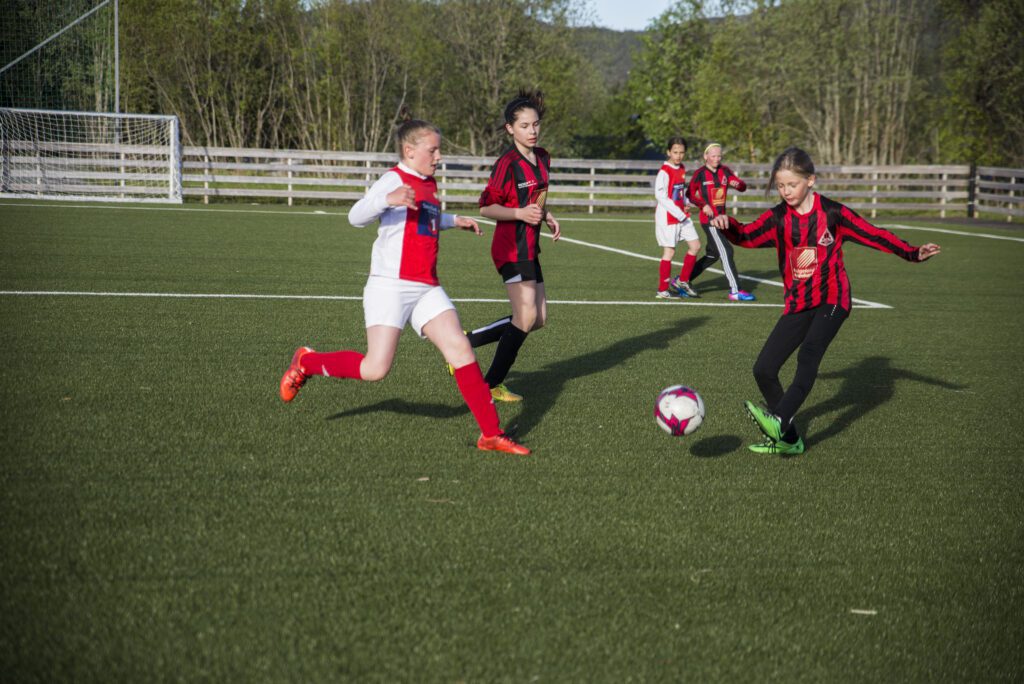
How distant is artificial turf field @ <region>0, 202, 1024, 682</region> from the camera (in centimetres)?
305

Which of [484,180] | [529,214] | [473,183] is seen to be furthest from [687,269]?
[484,180]

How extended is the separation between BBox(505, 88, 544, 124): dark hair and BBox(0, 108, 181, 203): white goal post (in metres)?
21.2

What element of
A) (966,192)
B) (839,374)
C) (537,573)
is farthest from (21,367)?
(966,192)

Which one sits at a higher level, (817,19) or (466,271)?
(817,19)

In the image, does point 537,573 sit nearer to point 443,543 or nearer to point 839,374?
point 443,543

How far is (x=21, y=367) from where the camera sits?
6605 millimetres

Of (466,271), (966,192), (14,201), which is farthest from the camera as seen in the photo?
(966,192)

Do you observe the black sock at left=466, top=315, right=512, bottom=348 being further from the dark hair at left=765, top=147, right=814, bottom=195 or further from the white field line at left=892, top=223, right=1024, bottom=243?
the white field line at left=892, top=223, right=1024, bottom=243

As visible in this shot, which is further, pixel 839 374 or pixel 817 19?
pixel 817 19

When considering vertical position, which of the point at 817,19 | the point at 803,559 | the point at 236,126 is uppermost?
the point at 817,19

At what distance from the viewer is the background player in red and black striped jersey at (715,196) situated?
11.9m

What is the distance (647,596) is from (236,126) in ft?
114

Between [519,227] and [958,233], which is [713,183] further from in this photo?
[958,233]

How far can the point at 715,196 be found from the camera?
Result: 40.7 feet
